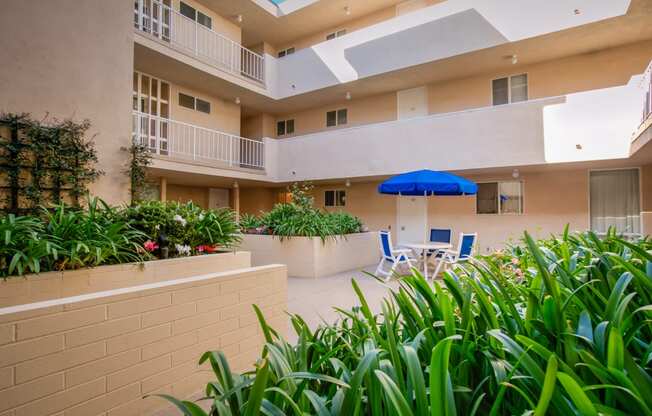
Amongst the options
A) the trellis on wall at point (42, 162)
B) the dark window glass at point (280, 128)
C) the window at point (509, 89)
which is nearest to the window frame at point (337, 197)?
the dark window glass at point (280, 128)

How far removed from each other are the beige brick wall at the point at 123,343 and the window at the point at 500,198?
1003 cm

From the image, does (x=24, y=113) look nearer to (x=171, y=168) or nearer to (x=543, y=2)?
(x=171, y=168)

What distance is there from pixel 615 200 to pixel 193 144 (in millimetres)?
12931

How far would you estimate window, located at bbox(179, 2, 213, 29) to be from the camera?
12.1m

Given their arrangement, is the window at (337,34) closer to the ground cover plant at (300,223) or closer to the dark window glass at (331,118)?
the dark window glass at (331,118)

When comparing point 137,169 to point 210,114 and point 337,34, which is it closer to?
point 210,114

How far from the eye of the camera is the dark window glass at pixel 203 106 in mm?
12812

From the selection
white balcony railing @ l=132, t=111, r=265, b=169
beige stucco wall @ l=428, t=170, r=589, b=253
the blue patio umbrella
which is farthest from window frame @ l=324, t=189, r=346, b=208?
the blue patio umbrella

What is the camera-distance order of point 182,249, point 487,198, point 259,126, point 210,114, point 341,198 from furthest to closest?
point 259,126 < point 341,198 < point 210,114 < point 487,198 < point 182,249

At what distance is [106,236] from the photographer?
3.97 metres

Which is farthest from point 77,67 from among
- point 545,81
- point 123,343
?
point 545,81

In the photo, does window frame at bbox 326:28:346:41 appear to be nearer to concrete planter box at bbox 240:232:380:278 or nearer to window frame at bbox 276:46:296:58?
window frame at bbox 276:46:296:58

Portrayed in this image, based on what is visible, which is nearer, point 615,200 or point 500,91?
point 615,200

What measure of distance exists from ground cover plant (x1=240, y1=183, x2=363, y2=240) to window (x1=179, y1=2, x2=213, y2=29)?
752cm
